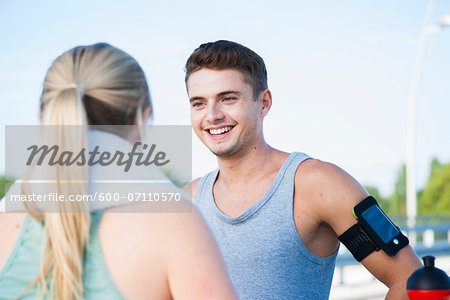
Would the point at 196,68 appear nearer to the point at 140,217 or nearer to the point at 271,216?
the point at 271,216

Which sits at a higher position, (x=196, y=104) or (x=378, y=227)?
(x=196, y=104)

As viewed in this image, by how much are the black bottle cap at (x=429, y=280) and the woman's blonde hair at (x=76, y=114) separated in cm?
95

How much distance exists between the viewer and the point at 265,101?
358cm

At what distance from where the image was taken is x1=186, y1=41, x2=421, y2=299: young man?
9.57ft

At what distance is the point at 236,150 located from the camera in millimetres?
3387

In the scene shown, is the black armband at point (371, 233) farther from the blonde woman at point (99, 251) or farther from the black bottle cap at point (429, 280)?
the blonde woman at point (99, 251)

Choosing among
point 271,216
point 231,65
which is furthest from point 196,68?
point 271,216

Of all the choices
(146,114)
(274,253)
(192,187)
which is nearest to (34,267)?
(146,114)

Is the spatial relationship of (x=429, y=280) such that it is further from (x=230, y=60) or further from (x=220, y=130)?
(x=230, y=60)

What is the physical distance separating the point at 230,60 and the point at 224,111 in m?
0.28

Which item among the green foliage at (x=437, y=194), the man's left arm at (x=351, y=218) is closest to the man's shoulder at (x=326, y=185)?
the man's left arm at (x=351, y=218)

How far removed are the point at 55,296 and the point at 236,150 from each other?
182 centimetres

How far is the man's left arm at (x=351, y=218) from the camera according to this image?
9.03ft

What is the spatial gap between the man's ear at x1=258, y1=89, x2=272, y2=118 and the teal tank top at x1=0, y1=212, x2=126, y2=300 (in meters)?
1.96
